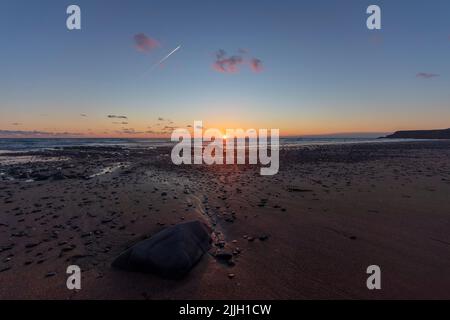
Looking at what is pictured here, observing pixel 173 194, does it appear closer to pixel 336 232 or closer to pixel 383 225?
pixel 336 232

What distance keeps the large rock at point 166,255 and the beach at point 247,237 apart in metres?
0.17

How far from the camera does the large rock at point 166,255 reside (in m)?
5.11

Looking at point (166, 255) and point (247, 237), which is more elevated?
point (166, 255)

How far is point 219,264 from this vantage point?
218 inches

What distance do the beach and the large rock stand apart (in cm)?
17

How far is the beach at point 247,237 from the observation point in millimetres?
4730

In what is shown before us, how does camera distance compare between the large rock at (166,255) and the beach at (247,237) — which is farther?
the large rock at (166,255)

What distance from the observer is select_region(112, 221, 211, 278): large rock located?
201 inches

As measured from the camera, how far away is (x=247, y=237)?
697 centimetres

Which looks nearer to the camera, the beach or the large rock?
the beach

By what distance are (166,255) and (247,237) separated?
239cm

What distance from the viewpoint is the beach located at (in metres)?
4.73
